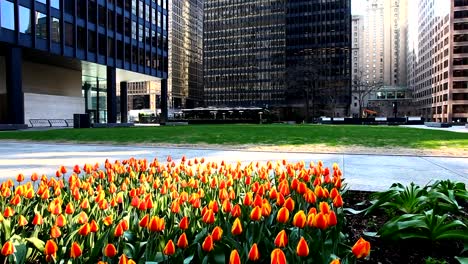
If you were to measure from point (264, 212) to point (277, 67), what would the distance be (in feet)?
477

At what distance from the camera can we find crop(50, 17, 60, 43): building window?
4162 cm

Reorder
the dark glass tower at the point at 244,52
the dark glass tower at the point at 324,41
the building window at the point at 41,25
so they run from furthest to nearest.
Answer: the dark glass tower at the point at 244,52 < the dark glass tower at the point at 324,41 < the building window at the point at 41,25

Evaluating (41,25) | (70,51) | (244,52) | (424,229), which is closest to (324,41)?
(244,52)

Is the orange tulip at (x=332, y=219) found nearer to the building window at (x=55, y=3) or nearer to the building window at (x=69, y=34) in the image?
the building window at (x=55, y=3)

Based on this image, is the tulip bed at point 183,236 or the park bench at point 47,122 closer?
the tulip bed at point 183,236

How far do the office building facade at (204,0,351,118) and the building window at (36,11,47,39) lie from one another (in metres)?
88.1

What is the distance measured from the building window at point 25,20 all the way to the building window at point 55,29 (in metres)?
2.81

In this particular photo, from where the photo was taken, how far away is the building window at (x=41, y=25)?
131 ft

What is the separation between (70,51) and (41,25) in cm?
433

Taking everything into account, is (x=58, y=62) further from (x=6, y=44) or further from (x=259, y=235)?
(x=259, y=235)

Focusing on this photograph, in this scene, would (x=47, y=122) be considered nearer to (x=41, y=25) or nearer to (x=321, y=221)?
(x=41, y=25)

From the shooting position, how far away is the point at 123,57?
53.2 metres

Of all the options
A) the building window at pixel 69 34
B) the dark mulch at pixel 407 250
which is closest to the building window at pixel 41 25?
the building window at pixel 69 34

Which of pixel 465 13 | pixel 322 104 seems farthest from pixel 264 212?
pixel 465 13
